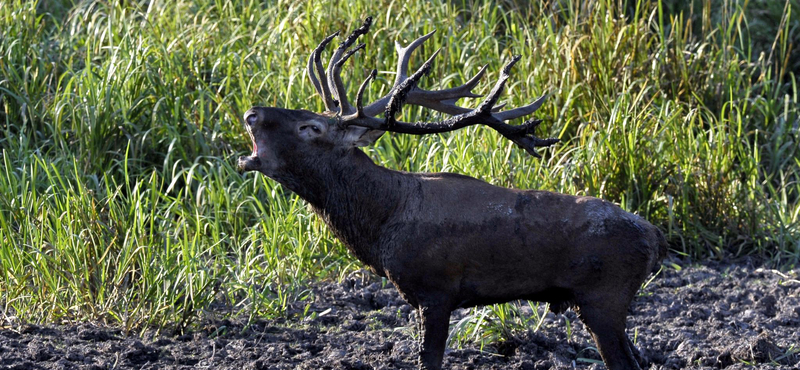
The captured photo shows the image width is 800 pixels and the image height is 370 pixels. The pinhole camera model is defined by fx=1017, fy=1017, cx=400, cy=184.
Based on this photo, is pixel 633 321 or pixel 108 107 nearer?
pixel 633 321

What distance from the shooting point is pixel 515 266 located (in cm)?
401

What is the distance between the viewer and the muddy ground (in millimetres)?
4566

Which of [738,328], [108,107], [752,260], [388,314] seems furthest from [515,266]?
[108,107]

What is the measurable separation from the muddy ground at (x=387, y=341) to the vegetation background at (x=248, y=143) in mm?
164

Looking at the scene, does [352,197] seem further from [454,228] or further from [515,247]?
[515,247]

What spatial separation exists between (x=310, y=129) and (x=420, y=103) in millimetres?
583

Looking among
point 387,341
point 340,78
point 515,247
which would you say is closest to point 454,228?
point 515,247

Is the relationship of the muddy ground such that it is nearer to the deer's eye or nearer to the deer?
the deer

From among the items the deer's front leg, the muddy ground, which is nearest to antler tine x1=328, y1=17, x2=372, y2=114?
the deer's front leg

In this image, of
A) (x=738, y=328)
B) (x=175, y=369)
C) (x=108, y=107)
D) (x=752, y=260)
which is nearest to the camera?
(x=175, y=369)

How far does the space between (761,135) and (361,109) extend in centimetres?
430

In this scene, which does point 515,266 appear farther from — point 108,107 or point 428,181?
point 108,107

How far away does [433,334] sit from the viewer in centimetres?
402

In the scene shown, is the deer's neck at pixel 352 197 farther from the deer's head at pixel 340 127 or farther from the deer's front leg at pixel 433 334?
the deer's front leg at pixel 433 334
